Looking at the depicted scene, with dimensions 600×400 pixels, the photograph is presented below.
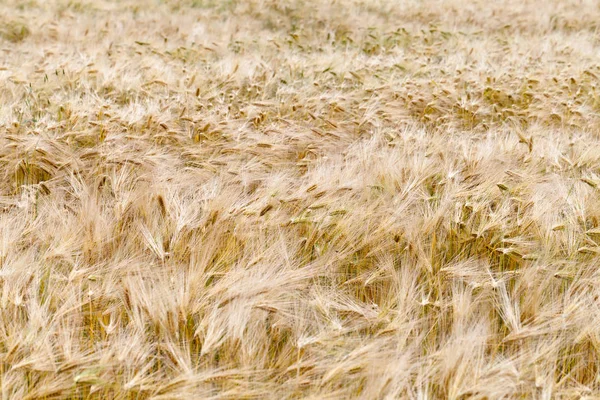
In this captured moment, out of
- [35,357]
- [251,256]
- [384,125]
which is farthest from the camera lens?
[384,125]

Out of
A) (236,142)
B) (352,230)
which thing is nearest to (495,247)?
(352,230)

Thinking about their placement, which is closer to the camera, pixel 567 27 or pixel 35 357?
pixel 35 357

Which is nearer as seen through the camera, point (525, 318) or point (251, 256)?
point (525, 318)

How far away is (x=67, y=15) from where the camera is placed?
7.40 metres

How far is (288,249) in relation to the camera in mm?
1742

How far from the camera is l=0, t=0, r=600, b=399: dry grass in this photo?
1217 mm

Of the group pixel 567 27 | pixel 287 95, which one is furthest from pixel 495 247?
pixel 567 27

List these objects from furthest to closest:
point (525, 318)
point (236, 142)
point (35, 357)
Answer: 1. point (236, 142)
2. point (525, 318)
3. point (35, 357)

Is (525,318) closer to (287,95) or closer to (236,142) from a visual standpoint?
(236,142)

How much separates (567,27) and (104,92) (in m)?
8.95

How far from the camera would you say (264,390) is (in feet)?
3.84

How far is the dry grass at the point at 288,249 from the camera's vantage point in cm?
122

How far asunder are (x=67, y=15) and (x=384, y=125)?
6.02 m

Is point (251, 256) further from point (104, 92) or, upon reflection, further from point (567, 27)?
point (567, 27)
